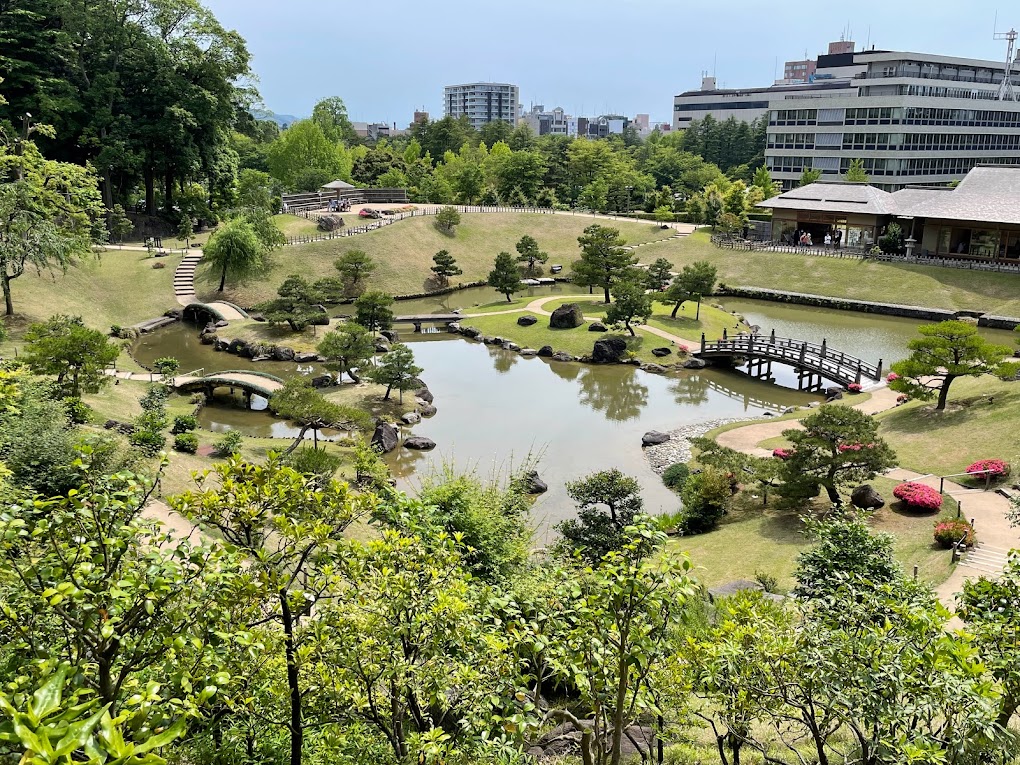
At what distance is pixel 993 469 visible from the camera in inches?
713

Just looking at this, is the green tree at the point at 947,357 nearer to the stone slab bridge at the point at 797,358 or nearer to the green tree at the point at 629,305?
the stone slab bridge at the point at 797,358

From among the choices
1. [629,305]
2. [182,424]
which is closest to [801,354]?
[629,305]

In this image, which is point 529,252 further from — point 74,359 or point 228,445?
point 74,359

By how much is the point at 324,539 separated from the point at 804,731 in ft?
19.5

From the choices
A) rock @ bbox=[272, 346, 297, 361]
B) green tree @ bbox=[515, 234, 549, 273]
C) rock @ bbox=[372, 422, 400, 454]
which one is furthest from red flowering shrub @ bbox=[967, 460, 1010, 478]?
green tree @ bbox=[515, 234, 549, 273]

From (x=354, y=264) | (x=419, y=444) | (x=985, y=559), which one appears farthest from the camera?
(x=354, y=264)

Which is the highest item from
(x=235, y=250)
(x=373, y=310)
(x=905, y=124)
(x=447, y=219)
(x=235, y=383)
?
(x=905, y=124)

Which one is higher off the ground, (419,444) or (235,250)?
(235,250)

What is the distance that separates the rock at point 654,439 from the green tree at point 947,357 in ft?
22.1

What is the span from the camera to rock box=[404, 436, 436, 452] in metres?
24.0

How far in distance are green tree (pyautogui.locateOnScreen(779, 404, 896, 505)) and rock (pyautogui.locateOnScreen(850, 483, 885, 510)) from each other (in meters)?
0.66

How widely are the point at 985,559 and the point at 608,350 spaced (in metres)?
19.5

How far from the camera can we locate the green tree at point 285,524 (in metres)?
5.77

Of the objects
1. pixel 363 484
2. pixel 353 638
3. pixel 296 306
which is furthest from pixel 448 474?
pixel 296 306
